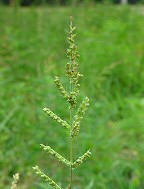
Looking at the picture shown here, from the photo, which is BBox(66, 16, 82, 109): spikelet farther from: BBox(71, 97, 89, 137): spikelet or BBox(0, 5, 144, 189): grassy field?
BBox(0, 5, 144, 189): grassy field

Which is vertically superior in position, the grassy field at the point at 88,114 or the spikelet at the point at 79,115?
the spikelet at the point at 79,115

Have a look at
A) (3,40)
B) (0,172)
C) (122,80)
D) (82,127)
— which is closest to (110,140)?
(82,127)

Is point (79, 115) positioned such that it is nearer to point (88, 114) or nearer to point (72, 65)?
point (72, 65)

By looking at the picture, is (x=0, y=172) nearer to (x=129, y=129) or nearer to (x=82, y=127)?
(x=82, y=127)

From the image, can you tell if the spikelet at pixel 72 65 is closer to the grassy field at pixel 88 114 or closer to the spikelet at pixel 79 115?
the spikelet at pixel 79 115

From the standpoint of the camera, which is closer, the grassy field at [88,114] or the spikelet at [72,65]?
the spikelet at [72,65]

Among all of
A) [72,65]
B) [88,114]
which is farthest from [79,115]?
[88,114]

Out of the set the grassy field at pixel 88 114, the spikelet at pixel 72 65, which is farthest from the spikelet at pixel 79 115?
the grassy field at pixel 88 114

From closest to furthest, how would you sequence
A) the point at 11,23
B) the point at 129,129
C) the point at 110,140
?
the point at 110,140
the point at 129,129
the point at 11,23

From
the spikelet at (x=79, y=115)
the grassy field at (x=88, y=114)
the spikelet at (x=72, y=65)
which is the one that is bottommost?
the grassy field at (x=88, y=114)
